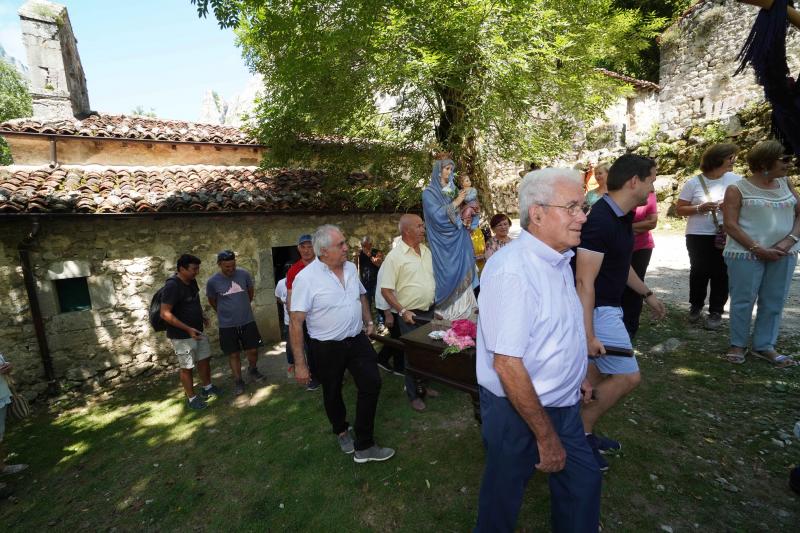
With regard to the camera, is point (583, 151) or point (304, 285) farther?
point (583, 151)

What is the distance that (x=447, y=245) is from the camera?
4.12 m

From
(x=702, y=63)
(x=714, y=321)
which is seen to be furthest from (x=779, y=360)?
(x=702, y=63)

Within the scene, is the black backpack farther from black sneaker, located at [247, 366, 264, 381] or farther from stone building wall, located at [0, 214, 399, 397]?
stone building wall, located at [0, 214, 399, 397]

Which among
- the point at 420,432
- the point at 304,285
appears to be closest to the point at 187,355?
the point at 304,285

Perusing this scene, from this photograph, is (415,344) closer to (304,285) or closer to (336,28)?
(304,285)

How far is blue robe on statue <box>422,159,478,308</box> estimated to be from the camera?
4.08 meters

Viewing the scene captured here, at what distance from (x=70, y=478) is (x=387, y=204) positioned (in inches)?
265

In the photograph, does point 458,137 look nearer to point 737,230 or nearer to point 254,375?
point 737,230

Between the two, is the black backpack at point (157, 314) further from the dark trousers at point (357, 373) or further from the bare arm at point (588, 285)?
the bare arm at point (588, 285)

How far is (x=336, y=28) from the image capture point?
628 centimetres

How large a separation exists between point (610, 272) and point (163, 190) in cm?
742

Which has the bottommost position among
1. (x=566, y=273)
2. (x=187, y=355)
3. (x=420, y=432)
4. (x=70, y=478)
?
(x=70, y=478)

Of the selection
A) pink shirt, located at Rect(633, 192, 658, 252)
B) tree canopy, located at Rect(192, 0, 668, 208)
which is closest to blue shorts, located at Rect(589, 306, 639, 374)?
pink shirt, located at Rect(633, 192, 658, 252)

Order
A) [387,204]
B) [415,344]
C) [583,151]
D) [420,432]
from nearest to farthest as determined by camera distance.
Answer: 1. [415,344]
2. [420,432]
3. [387,204]
4. [583,151]
